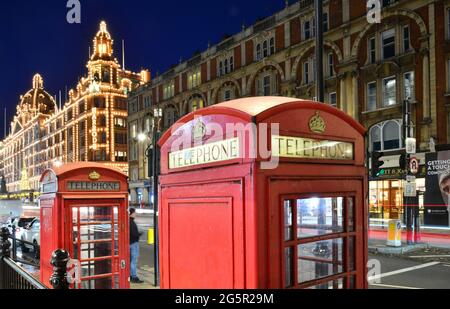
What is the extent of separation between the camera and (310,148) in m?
3.33

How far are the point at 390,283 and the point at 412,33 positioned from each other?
22.5 m

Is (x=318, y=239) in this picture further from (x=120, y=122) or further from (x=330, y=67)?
(x=120, y=122)

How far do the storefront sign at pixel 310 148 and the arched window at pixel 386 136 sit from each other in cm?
2854

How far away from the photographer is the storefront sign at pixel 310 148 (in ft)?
10.2

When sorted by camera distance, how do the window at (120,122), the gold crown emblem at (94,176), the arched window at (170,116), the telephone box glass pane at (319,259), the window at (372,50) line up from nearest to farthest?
the telephone box glass pane at (319,259)
the gold crown emblem at (94,176)
the window at (372,50)
the arched window at (170,116)
the window at (120,122)

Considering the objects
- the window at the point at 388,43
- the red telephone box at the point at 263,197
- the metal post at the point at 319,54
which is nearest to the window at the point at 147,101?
the window at the point at 388,43

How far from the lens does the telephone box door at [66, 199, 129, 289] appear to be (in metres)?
8.00

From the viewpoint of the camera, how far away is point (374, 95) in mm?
31969

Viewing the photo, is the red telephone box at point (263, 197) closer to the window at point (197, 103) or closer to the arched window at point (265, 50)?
the arched window at point (265, 50)

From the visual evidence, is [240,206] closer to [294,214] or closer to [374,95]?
[294,214]

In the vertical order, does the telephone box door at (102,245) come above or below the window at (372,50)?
below

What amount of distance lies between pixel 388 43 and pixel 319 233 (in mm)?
30113

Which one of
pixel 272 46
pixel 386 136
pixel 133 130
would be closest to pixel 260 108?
pixel 386 136

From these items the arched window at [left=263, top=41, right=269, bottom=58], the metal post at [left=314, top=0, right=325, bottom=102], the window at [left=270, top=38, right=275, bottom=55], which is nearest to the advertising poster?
the window at [left=270, top=38, right=275, bottom=55]
